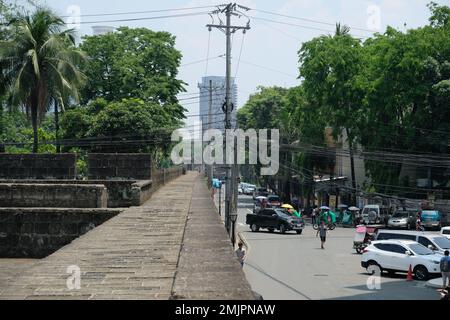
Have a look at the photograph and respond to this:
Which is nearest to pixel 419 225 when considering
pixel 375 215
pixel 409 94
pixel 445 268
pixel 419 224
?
pixel 419 224

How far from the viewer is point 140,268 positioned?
6.67 metres

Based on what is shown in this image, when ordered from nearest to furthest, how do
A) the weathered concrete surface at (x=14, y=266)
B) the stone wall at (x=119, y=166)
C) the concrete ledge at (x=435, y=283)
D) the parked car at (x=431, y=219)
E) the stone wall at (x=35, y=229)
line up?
the weathered concrete surface at (x=14, y=266), the stone wall at (x=35, y=229), the concrete ledge at (x=435, y=283), the stone wall at (x=119, y=166), the parked car at (x=431, y=219)

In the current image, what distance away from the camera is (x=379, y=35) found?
50.1m

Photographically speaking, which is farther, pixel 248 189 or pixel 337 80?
pixel 248 189

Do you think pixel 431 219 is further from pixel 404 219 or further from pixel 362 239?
pixel 362 239

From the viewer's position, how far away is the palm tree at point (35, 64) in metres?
26.7

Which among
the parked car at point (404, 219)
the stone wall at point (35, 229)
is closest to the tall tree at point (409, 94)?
the parked car at point (404, 219)

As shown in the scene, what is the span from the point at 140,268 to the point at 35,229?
564 cm

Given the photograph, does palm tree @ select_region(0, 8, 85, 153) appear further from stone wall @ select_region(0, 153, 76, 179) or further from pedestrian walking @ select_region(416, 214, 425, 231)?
pedestrian walking @ select_region(416, 214, 425, 231)

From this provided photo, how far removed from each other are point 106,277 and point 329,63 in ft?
153

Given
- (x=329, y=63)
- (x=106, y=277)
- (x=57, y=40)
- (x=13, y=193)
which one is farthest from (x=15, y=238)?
(x=329, y=63)

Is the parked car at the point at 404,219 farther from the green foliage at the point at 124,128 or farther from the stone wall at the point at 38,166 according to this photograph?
the stone wall at the point at 38,166

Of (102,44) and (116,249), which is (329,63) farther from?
(116,249)

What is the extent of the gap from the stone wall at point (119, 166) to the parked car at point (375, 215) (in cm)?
2773
